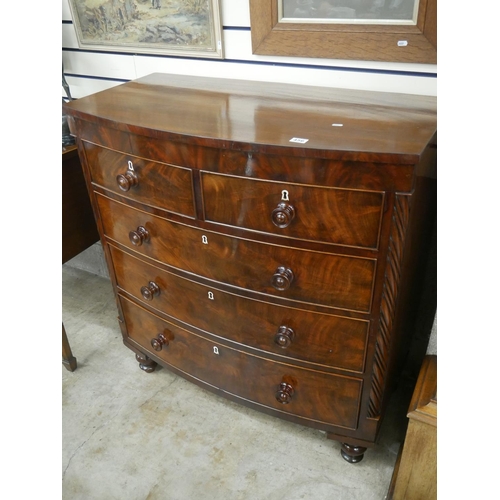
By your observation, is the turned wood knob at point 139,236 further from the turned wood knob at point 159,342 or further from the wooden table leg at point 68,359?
the wooden table leg at point 68,359

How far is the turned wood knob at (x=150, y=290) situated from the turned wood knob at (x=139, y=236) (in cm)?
18

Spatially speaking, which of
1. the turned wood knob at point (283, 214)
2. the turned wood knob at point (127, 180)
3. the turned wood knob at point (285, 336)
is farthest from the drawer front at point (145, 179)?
the turned wood knob at point (285, 336)

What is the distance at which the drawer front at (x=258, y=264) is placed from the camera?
3.72 feet

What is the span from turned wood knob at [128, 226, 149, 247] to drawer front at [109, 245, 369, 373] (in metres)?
0.12

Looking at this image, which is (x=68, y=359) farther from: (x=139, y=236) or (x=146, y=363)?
Result: (x=139, y=236)

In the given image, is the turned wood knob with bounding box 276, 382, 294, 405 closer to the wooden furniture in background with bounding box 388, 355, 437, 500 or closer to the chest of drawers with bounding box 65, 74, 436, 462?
the chest of drawers with bounding box 65, 74, 436, 462

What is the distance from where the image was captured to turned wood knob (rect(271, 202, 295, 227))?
1061 millimetres

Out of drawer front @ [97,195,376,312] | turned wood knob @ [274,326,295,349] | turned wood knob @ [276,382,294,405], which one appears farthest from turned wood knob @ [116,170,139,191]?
turned wood knob @ [276,382,294,405]

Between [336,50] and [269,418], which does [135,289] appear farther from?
[336,50]

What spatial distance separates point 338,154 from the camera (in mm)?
961

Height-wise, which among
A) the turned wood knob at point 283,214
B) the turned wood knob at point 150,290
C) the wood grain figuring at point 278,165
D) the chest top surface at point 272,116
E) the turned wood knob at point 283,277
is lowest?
the turned wood knob at point 150,290

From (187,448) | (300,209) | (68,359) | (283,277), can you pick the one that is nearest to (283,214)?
(300,209)

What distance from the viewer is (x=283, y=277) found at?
1171 mm

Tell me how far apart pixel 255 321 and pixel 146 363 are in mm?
785
